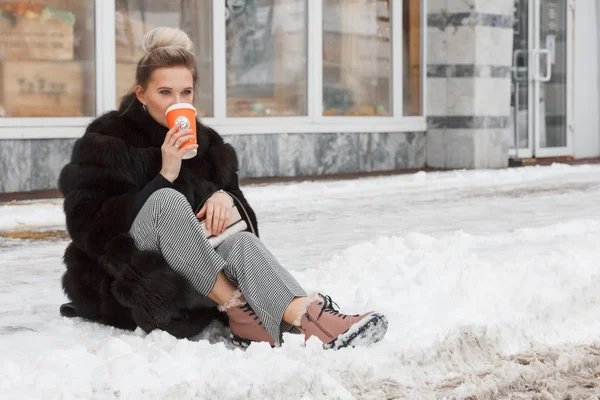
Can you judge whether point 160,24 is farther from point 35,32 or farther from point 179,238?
point 179,238

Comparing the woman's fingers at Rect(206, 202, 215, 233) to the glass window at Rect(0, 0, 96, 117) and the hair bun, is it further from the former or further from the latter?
the glass window at Rect(0, 0, 96, 117)

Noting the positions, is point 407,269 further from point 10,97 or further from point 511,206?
point 10,97

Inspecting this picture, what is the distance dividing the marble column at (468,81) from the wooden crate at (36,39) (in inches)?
209

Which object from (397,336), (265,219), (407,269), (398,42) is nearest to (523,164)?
(398,42)

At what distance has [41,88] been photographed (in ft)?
33.0

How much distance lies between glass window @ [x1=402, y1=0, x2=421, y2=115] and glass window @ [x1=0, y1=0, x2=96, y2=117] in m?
4.79

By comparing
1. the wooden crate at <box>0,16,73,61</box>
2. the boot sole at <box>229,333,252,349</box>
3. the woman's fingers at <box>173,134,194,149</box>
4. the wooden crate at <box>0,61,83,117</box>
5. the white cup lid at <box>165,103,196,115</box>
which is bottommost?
the boot sole at <box>229,333,252,349</box>

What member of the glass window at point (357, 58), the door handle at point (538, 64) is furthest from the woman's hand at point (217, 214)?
the door handle at point (538, 64)

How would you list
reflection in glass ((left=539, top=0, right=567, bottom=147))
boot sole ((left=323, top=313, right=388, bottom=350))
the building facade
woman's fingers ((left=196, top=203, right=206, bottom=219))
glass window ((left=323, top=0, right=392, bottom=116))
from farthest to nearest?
reflection in glass ((left=539, top=0, right=567, bottom=147))
glass window ((left=323, top=0, right=392, bottom=116))
the building facade
woman's fingers ((left=196, top=203, right=206, bottom=219))
boot sole ((left=323, top=313, right=388, bottom=350))

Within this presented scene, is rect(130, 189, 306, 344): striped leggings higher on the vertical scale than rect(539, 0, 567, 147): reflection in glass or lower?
lower

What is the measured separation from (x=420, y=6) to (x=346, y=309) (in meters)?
9.72

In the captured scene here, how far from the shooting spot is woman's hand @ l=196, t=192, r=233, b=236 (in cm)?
407

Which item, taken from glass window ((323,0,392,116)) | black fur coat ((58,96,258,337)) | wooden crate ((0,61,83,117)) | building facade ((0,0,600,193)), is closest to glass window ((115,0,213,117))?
building facade ((0,0,600,193))

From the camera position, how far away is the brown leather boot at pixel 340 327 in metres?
3.80
